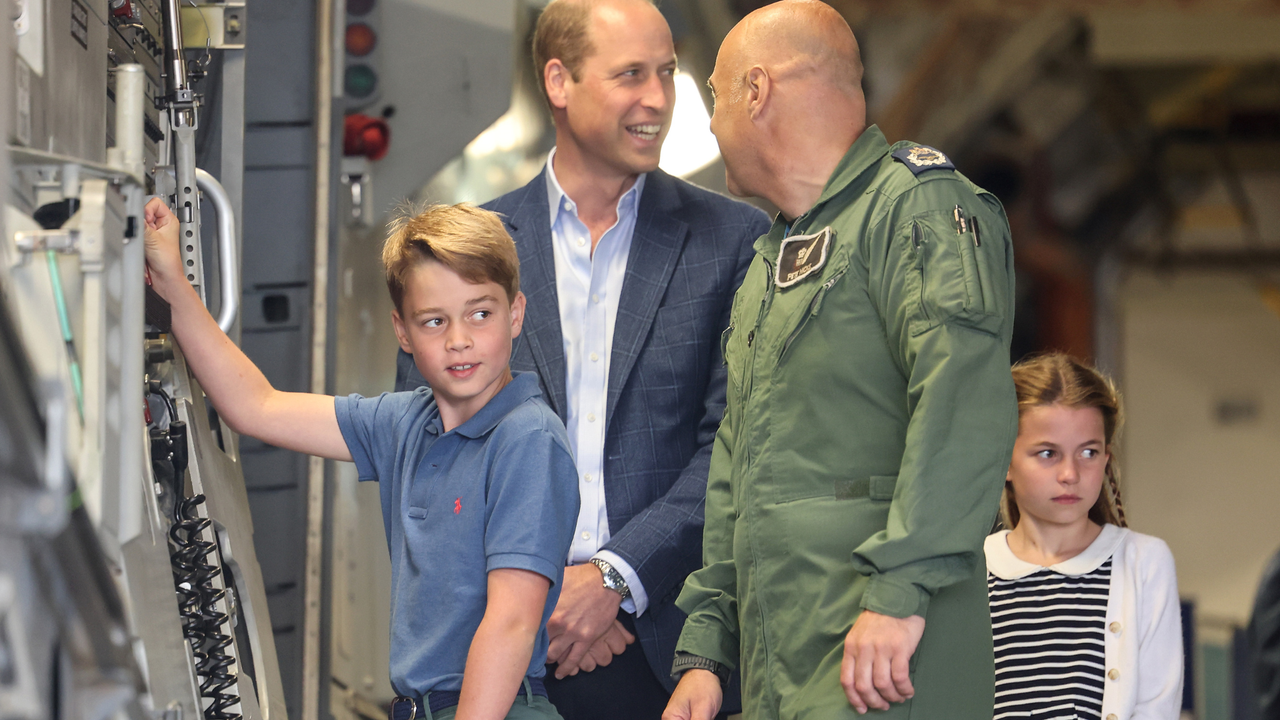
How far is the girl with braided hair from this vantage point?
222 cm

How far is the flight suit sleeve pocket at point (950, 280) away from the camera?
→ 156cm

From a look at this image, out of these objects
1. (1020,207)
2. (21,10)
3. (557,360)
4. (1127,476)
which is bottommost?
(1127,476)

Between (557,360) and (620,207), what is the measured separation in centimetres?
34

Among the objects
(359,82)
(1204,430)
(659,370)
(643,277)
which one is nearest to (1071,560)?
(659,370)

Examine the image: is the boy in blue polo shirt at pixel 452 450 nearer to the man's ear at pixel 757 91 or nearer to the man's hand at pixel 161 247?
the man's hand at pixel 161 247

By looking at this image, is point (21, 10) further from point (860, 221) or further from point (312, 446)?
point (860, 221)

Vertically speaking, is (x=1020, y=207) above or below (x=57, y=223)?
above

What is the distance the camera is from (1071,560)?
7.70 ft

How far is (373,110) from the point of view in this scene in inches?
134

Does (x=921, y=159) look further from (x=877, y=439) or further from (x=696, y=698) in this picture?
(x=696, y=698)

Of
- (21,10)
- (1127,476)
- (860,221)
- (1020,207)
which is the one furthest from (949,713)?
(1127,476)

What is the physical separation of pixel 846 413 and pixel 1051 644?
866mm

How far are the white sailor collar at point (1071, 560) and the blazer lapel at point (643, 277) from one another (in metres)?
0.76

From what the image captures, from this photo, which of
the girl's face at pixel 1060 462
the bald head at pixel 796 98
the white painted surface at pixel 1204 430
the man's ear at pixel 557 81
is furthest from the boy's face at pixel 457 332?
the white painted surface at pixel 1204 430
